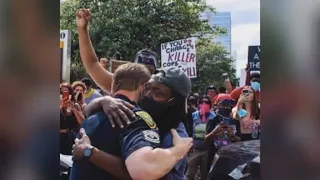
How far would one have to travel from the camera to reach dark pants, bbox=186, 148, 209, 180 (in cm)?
611

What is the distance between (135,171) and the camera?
2135 mm

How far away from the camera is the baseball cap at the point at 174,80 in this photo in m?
A: 2.64

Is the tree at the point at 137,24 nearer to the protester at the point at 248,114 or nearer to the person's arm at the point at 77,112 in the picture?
the protester at the point at 248,114

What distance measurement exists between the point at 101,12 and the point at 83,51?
11.4 m

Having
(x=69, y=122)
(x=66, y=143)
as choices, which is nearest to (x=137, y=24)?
(x=69, y=122)

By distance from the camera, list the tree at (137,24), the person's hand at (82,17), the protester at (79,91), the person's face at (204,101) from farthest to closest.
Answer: the tree at (137,24)
the person's face at (204,101)
the protester at (79,91)
the person's hand at (82,17)

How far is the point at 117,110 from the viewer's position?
225 centimetres

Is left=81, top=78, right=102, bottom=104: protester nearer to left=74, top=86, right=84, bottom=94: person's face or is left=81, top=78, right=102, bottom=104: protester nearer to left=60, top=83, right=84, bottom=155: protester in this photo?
left=74, top=86, right=84, bottom=94: person's face

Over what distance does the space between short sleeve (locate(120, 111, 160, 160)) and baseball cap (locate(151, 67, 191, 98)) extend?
420 millimetres

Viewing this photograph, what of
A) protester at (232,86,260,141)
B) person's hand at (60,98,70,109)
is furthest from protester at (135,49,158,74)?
protester at (232,86,260,141)

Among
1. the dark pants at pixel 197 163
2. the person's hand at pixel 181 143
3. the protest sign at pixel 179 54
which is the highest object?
the protest sign at pixel 179 54

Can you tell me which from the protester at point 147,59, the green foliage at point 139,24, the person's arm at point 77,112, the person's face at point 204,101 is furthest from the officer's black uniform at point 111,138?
the green foliage at point 139,24

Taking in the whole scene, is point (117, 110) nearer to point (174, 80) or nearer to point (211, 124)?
point (174, 80)
